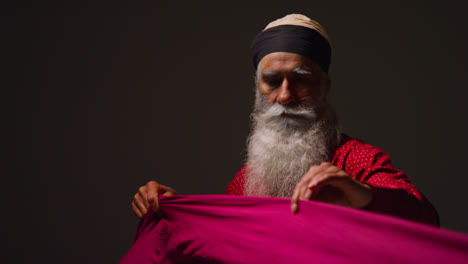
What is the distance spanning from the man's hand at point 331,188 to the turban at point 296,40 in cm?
59

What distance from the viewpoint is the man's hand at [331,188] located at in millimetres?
743

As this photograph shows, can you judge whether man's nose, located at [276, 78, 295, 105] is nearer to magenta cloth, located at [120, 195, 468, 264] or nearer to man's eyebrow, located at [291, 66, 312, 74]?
man's eyebrow, located at [291, 66, 312, 74]

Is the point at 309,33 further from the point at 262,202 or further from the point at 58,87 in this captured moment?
the point at 58,87

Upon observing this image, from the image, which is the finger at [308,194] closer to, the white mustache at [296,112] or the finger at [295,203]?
the finger at [295,203]

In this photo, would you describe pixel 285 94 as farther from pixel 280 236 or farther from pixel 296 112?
pixel 280 236

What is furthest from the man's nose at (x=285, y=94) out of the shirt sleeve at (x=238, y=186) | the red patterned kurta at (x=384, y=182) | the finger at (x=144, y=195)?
the finger at (x=144, y=195)

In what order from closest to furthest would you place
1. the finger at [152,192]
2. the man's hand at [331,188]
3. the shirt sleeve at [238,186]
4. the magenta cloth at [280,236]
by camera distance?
the magenta cloth at [280,236]
the man's hand at [331,188]
the finger at [152,192]
the shirt sleeve at [238,186]


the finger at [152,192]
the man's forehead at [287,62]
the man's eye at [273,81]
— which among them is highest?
the man's forehead at [287,62]

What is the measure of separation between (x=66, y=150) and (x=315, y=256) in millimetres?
2064

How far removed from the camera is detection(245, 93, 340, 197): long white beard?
1215 millimetres

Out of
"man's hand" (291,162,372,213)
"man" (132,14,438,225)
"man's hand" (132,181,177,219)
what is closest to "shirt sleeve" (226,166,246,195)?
"man" (132,14,438,225)

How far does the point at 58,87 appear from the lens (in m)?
2.40

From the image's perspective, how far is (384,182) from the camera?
0.94 m

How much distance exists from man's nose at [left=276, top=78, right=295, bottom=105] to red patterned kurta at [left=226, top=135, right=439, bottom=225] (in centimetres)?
23
